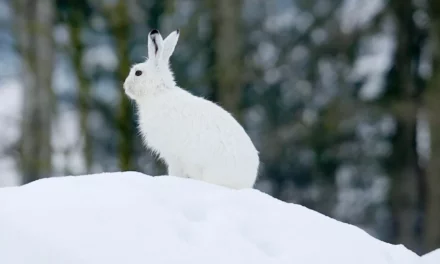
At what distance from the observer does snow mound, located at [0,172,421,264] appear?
3721mm

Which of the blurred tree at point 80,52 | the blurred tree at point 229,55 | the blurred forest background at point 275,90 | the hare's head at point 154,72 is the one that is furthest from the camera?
the blurred tree at point 80,52

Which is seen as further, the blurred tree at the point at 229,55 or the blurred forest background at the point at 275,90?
the blurred tree at the point at 229,55

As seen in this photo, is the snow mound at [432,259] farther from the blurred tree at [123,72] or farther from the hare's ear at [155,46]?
the blurred tree at [123,72]

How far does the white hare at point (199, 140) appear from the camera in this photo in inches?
227

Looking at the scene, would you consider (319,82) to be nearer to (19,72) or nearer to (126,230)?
(19,72)

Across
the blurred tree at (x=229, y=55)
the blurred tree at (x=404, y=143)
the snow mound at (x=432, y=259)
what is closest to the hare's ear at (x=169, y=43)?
the snow mound at (x=432, y=259)

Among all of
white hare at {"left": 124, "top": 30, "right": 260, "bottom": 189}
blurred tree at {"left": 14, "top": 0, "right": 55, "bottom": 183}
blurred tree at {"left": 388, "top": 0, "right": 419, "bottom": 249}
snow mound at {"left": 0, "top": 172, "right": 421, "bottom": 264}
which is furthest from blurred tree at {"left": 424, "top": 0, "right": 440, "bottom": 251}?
snow mound at {"left": 0, "top": 172, "right": 421, "bottom": 264}

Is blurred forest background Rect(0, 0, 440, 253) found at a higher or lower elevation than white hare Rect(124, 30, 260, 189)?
lower

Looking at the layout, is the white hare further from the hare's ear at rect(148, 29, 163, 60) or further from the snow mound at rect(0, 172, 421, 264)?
the snow mound at rect(0, 172, 421, 264)

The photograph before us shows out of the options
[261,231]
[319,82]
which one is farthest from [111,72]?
[261,231]

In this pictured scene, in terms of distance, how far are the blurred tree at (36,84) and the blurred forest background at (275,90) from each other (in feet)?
0.08

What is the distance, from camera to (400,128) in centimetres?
1731

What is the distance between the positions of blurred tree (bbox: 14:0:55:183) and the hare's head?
7303 mm

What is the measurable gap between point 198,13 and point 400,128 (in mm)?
4933
